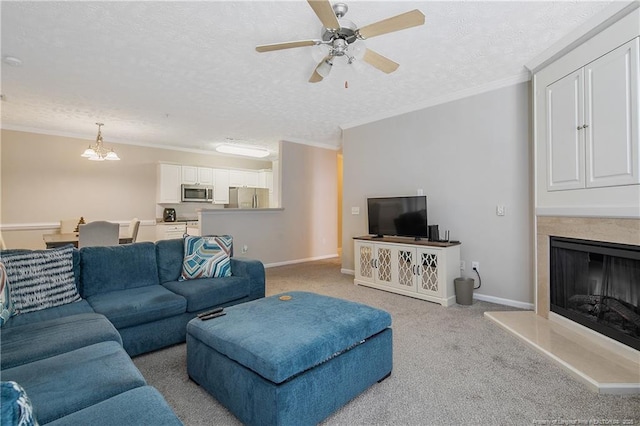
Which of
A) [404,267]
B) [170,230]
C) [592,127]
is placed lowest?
[404,267]

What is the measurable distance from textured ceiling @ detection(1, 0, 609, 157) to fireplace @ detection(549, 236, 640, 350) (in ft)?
6.00

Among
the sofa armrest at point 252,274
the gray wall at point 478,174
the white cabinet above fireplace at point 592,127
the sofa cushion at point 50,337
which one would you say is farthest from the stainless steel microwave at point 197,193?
the white cabinet above fireplace at point 592,127

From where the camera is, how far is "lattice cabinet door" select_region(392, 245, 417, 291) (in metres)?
3.79

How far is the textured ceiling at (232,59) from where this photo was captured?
2.23m

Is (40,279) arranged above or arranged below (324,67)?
below

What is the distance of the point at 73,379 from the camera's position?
1255 mm

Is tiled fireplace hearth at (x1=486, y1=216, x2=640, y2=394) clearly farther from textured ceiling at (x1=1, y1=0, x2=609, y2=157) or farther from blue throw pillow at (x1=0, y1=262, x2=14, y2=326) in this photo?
A: blue throw pillow at (x1=0, y1=262, x2=14, y2=326)

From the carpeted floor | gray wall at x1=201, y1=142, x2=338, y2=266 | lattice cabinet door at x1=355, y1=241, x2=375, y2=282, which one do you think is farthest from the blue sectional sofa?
gray wall at x1=201, y1=142, x2=338, y2=266

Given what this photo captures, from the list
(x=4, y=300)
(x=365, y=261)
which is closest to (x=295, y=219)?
(x=365, y=261)

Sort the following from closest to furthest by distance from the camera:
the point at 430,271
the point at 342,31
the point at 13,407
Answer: the point at 13,407 < the point at 342,31 < the point at 430,271

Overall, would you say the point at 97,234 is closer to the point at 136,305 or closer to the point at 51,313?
the point at 51,313

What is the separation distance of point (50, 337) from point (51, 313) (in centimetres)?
60

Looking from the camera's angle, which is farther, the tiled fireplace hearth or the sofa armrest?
the sofa armrest

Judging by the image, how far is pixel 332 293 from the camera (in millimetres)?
4086
